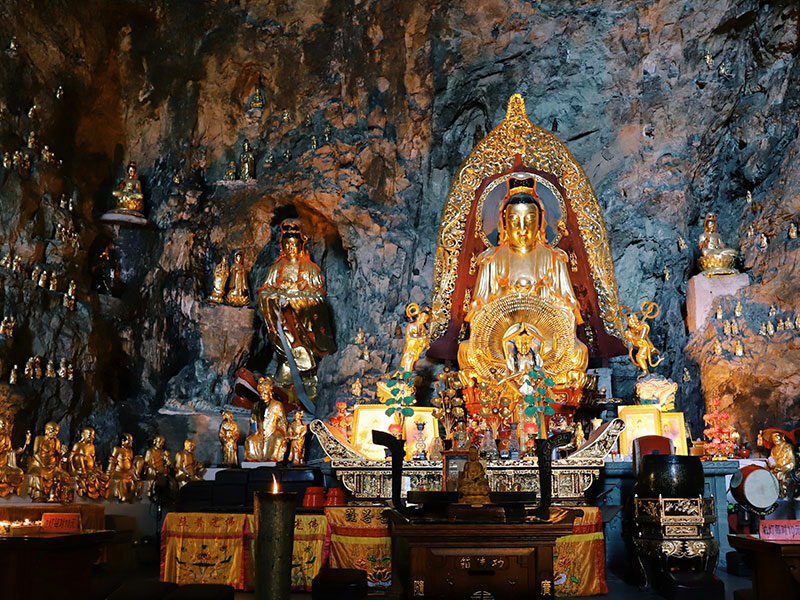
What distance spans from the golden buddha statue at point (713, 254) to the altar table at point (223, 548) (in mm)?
6895

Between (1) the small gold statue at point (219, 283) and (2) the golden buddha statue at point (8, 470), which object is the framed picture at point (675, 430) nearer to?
(2) the golden buddha statue at point (8, 470)

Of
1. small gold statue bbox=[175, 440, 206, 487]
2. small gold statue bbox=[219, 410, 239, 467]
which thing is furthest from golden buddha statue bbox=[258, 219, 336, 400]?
small gold statue bbox=[175, 440, 206, 487]

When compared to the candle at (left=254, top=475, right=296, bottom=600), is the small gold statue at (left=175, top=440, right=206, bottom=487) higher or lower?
higher

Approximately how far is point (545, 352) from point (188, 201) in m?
5.85

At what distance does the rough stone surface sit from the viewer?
34.8 feet

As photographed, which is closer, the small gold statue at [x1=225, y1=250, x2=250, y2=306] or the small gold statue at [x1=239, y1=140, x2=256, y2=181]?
the small gold statue at [x1=225, y1=250, x2=250, y2=306]

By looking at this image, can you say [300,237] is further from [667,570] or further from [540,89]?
[667,570]

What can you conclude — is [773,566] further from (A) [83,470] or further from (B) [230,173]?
(B) [230,173]

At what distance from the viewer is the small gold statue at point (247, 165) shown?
40.3 ft

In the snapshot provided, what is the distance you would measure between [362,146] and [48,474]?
6.83 meters

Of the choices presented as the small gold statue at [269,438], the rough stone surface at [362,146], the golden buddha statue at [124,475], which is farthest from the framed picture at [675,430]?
the golden buddha statue at [124,475]

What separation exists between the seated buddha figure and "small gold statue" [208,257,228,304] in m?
3.99

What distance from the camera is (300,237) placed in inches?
482

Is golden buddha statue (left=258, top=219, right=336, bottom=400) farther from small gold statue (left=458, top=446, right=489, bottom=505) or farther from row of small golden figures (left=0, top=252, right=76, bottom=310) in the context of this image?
small gold statue (left=458, top=446, right=489, bottom=505)
